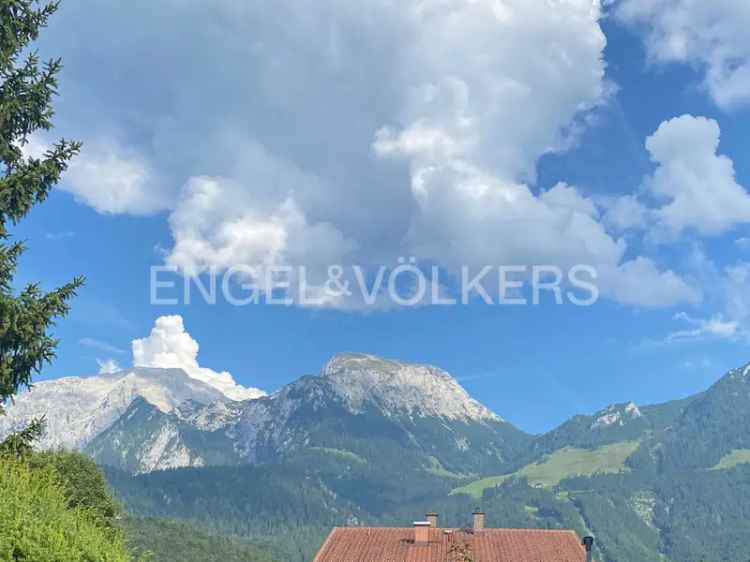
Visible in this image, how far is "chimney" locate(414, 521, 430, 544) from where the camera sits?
56625mm

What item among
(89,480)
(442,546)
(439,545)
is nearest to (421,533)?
(439,545)

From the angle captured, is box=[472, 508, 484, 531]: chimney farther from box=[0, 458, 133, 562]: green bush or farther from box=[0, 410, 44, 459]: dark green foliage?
box=[0, 458, 133, 562]: green bush

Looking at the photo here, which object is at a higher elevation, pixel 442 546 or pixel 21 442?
pixel 442 546

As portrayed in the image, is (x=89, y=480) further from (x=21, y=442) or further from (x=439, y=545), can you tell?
(x=21, y=442)

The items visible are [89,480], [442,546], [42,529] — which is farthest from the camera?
[89,480]

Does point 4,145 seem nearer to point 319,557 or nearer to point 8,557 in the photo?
point 8,557

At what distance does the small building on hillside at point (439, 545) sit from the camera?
55250 millimetres

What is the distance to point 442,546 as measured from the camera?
5625 centimetres

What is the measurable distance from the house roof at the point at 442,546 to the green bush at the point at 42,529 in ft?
138

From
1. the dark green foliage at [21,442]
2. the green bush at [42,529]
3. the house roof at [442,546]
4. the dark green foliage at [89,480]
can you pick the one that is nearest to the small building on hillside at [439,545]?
the house roof at [442,546]

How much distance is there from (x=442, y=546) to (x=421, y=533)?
1.75 metres

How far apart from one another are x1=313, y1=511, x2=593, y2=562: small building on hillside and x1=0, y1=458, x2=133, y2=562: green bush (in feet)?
138

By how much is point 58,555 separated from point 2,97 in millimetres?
16048

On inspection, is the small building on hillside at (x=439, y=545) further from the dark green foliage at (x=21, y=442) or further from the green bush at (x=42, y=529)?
the green bush at (x=42, y=529)
